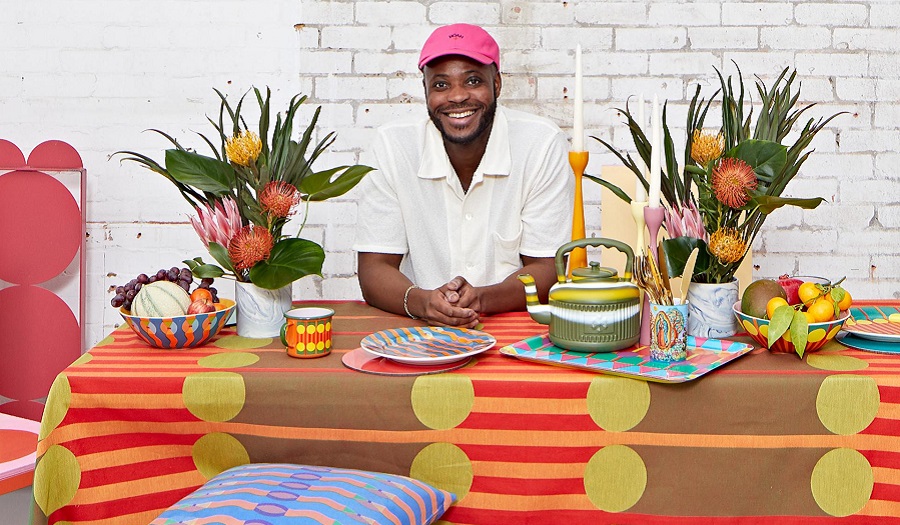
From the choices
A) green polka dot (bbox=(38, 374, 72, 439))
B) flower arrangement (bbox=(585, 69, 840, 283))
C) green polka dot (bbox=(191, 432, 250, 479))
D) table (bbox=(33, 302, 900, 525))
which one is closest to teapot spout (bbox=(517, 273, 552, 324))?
table (bbox=(33, 302, 900, 525))

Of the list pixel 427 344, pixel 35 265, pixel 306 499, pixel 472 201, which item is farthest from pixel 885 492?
pixel 35 265

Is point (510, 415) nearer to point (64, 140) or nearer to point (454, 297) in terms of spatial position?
point (454, 297)

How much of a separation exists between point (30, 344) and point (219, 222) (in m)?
1.58

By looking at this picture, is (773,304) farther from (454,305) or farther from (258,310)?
(258,310)

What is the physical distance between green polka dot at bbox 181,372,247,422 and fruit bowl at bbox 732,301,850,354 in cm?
93

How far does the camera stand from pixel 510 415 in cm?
146

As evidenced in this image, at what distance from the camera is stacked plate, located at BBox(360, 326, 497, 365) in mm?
1523

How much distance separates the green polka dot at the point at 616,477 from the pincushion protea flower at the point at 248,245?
0.76 m

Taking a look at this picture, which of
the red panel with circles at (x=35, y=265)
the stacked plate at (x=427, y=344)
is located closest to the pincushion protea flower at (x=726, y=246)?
the stacked plate at (x=427, y=344)

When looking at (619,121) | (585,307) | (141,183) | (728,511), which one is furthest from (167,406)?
(619,121)

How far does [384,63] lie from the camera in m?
2.98

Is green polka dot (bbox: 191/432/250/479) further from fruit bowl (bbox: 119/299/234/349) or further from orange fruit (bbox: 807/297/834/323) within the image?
orange fruit (bbox: 807/297/834/323)

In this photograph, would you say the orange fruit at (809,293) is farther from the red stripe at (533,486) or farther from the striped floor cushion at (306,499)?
the striped floor cushion at (306,499)

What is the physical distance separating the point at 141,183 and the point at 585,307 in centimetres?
204
